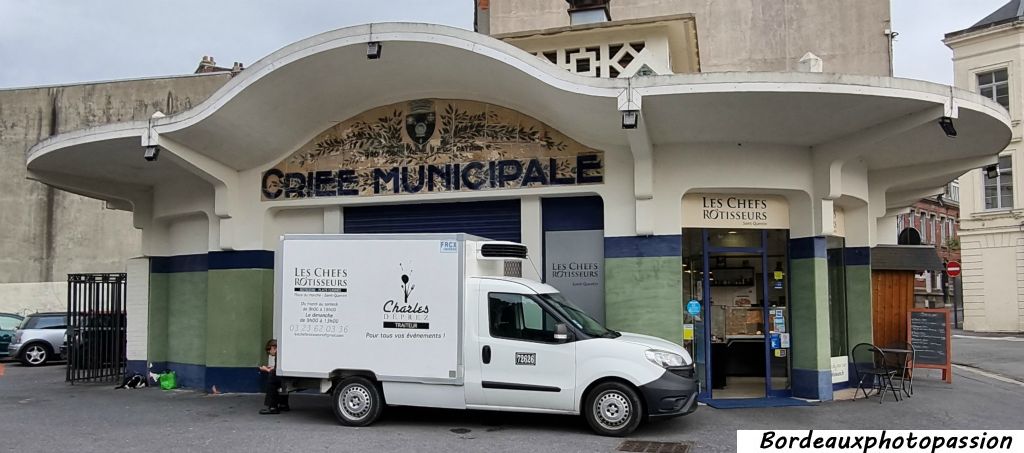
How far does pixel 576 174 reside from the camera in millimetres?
12430

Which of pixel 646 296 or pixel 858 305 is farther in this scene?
pixel 858 305

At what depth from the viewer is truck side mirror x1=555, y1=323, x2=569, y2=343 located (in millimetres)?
9688

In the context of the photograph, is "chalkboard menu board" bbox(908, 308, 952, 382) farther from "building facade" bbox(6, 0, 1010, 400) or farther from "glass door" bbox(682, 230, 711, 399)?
"glass door" bbox(682, 230, 711, 399)

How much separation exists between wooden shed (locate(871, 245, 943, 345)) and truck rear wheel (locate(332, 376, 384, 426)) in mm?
9492

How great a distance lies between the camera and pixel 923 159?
45.3 feet

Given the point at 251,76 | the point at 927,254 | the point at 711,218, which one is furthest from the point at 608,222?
the point at 927,254

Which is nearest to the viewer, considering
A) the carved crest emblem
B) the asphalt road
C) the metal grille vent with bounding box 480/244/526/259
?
the asphalt road

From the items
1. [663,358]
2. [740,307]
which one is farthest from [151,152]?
[740,307]

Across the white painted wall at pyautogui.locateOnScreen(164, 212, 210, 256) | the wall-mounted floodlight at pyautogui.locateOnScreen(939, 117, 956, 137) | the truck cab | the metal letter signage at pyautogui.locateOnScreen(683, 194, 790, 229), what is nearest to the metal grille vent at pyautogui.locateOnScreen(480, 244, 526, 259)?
the truck cab

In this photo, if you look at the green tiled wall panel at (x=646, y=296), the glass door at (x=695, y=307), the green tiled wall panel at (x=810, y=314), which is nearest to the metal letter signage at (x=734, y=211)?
the glass door at (x=695, y=307)

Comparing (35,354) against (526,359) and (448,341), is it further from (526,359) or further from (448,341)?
(526,359)

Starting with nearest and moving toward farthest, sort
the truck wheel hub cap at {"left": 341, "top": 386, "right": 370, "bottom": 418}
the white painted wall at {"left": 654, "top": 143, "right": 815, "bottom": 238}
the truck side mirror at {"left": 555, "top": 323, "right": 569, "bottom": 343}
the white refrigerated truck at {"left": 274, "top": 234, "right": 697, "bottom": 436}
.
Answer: the white refrigerated truck at {"left": 274, "top": 234, "right": 697, "bottom": 436} → the truck side mirror at {"left": 555, "top": 323, "right": 569, "bottom": 343} → the truck wheel hub cap at {"left": 341, "top": 386, "right": 370, "bottom": 418} → the white painted wall at {"left": 654, "top": 143, "right": 815, "bottom": 238}

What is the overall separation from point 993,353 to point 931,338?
9949mm

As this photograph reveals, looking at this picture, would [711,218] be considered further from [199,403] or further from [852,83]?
[199,403]
